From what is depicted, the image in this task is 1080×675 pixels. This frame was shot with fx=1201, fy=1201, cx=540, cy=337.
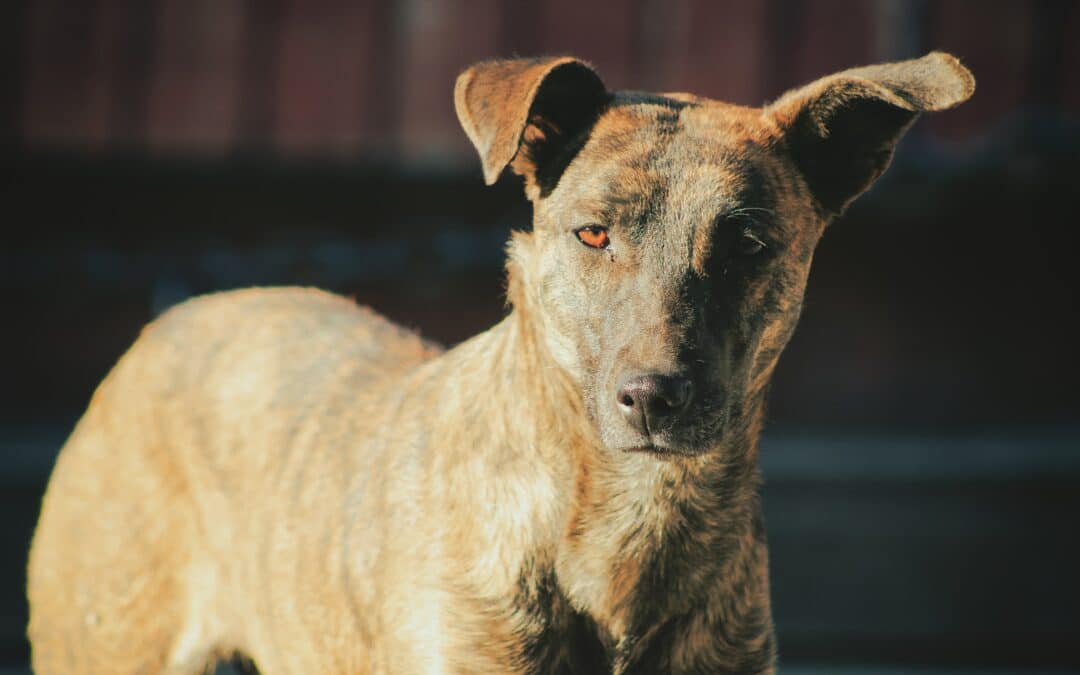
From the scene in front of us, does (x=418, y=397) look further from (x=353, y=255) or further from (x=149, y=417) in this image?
(x=353, y=255)

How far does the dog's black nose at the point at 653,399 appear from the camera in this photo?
242cm

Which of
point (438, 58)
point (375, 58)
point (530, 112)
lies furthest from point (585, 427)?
point (375, 58)

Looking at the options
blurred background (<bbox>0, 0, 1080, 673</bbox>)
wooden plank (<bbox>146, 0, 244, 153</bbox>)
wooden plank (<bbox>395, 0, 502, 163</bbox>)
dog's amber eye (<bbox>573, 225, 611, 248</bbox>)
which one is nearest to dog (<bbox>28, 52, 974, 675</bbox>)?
dog's amber eye (<bbox>573, 225, 611, 248</bbox>)

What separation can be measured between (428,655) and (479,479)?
0.40 metres

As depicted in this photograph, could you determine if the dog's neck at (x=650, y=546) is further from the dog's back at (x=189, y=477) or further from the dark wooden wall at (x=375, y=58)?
the dark wooden wall at (x=375, y=58)

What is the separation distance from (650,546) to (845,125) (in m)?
1.15

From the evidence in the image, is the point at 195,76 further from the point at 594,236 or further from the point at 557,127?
the point at 594,236

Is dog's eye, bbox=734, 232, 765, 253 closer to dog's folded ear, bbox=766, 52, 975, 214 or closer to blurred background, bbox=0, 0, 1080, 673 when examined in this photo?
dog's folded ear, bbox=766, 52, 975, 214

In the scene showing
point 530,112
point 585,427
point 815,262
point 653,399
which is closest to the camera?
point 653,399

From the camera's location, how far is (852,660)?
19.9ft

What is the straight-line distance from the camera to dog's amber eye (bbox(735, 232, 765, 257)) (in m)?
2.73

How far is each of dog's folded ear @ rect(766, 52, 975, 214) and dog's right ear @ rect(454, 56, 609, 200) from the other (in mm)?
484

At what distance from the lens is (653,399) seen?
95.4 inches

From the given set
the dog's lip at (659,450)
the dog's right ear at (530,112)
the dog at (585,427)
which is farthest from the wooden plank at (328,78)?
the dog's lip at (659,450)
